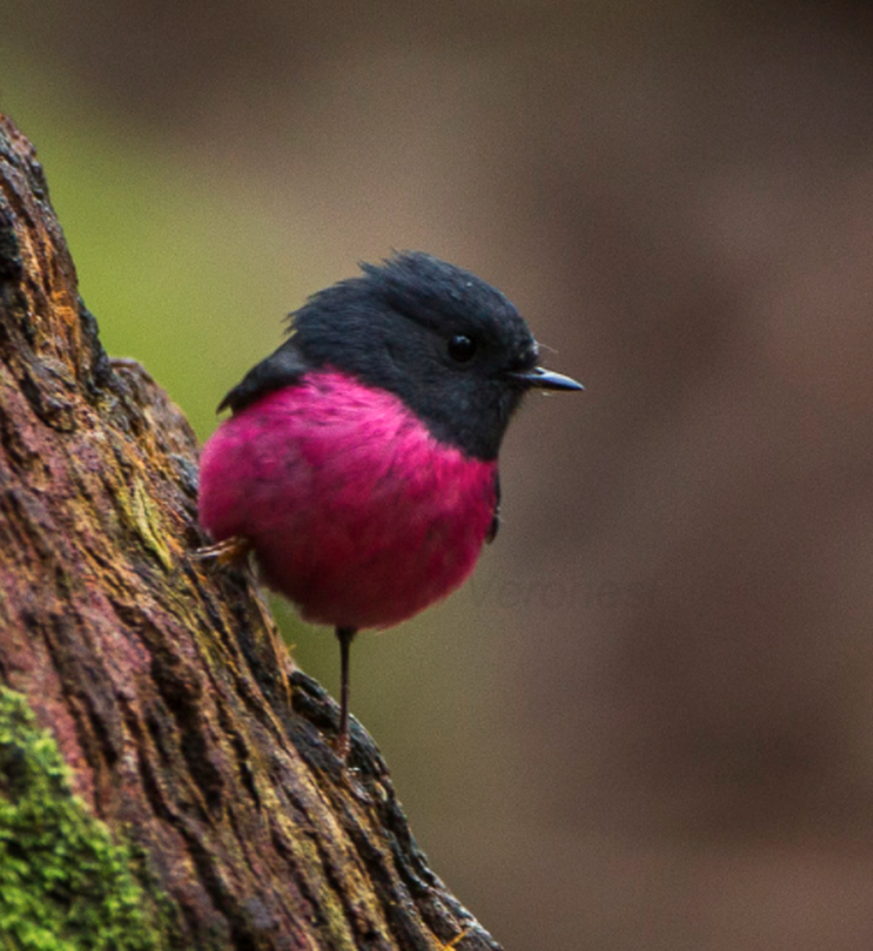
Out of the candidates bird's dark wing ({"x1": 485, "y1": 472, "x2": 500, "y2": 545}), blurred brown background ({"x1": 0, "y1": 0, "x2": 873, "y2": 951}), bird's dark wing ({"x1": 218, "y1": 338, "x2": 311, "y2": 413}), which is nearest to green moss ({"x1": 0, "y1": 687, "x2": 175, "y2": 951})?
bird's dark wing ({"x1": 218, "y1": 338, "x2": 311, "y2": 413})

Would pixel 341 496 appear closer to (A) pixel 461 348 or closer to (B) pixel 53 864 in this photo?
(A) pixel 461 348

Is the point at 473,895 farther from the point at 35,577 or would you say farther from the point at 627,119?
the point at 35,577

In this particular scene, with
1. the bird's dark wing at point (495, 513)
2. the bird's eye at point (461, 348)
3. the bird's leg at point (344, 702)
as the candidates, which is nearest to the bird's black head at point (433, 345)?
the bird's eye at point (461, 348)

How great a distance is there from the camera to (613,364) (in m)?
11.4

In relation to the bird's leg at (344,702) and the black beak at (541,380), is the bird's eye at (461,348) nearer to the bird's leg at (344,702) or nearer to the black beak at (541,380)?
the black beak at (541,380)

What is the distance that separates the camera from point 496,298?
149 inches

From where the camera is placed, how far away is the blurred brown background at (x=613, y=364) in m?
9.88

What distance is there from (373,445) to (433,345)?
48 centimetres

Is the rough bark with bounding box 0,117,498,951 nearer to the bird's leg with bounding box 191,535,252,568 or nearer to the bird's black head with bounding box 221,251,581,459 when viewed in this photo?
the bird's leg with bounding box 191,535,252,568

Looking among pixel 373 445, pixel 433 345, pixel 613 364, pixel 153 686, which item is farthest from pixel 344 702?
pixel 613 364

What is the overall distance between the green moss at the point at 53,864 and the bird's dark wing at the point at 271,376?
1622mm

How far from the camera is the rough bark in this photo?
2164mm

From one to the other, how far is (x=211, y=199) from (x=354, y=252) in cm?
165

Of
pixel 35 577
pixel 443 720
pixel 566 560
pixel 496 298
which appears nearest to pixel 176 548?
pixel 35 577
